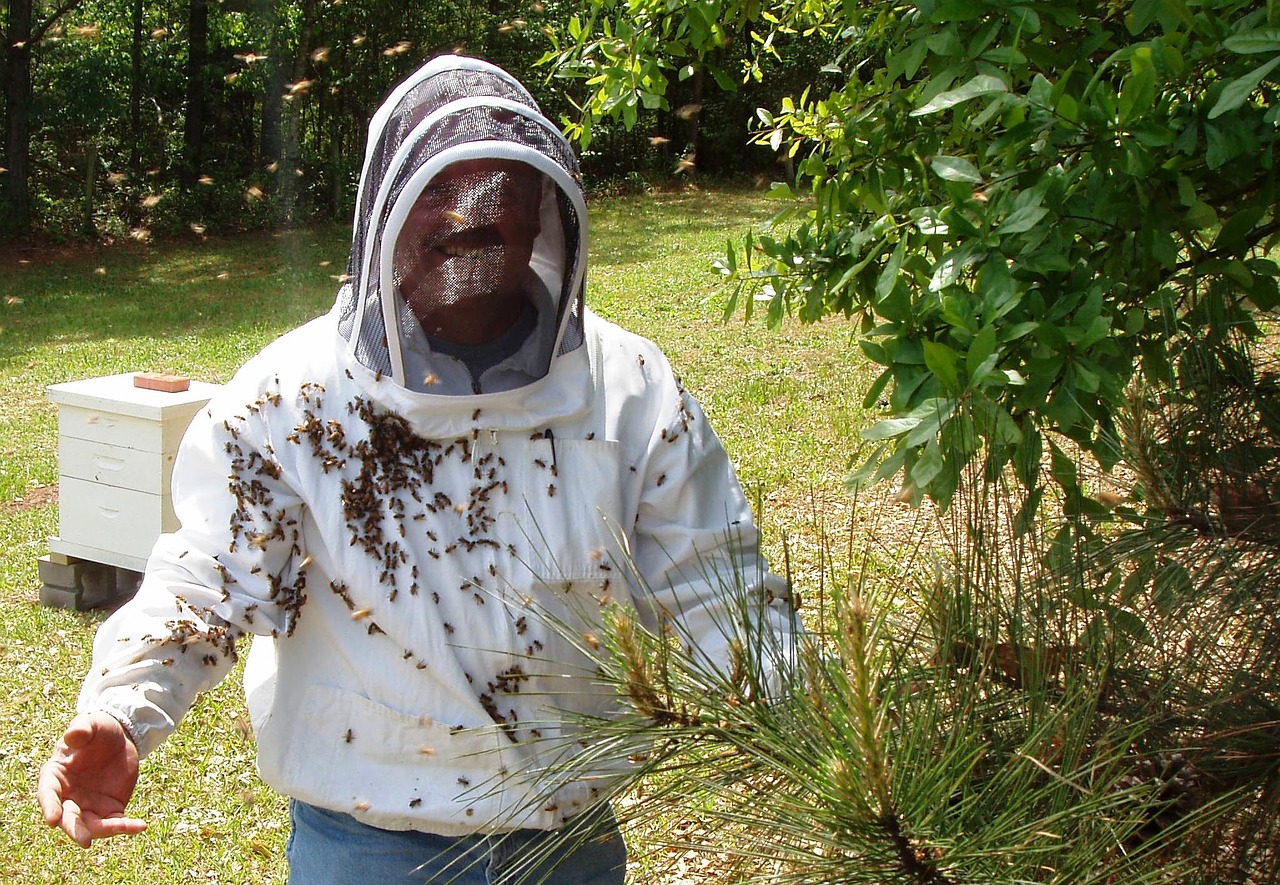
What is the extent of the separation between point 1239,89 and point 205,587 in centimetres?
158

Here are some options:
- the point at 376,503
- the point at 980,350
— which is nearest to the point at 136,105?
the point at 376,503

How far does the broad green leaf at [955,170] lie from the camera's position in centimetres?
164

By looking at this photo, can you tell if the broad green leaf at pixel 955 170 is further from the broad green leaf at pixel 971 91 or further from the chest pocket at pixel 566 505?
the chest pocket at pixel 566 505

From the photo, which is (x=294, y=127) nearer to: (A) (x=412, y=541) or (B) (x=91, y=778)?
(A) (x=412, y=541)

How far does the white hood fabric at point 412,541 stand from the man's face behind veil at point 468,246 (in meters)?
0.04

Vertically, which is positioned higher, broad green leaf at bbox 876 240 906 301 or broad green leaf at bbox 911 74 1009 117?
broad green leaf at bbox 911 74 1009 117

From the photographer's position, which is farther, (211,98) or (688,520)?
(211,98)

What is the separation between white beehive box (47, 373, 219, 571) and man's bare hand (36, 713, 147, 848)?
3.38 m

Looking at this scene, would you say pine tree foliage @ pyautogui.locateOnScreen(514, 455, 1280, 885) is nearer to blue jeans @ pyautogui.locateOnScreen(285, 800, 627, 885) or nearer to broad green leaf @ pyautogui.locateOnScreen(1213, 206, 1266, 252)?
broad green leaf @ pyautogui.locateOnScreen(1213, 206, 1266, 252)

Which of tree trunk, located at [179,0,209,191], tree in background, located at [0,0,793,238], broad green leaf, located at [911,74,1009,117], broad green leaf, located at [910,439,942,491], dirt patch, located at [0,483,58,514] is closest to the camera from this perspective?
broad green leaf, located at [910,439,942,491]

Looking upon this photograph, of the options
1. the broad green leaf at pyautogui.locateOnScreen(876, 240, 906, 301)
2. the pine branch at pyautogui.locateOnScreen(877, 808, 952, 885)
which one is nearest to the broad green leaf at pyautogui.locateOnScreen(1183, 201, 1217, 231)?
the broad green leaf at pyautogui.locateOnScreen(876, 240, 906, 301)

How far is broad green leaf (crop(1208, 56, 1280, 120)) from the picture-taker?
143 cm

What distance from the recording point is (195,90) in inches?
677

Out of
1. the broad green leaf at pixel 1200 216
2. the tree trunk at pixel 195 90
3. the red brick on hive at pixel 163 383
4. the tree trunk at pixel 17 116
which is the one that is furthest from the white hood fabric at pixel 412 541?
the tree trunk at pixel 195 90
